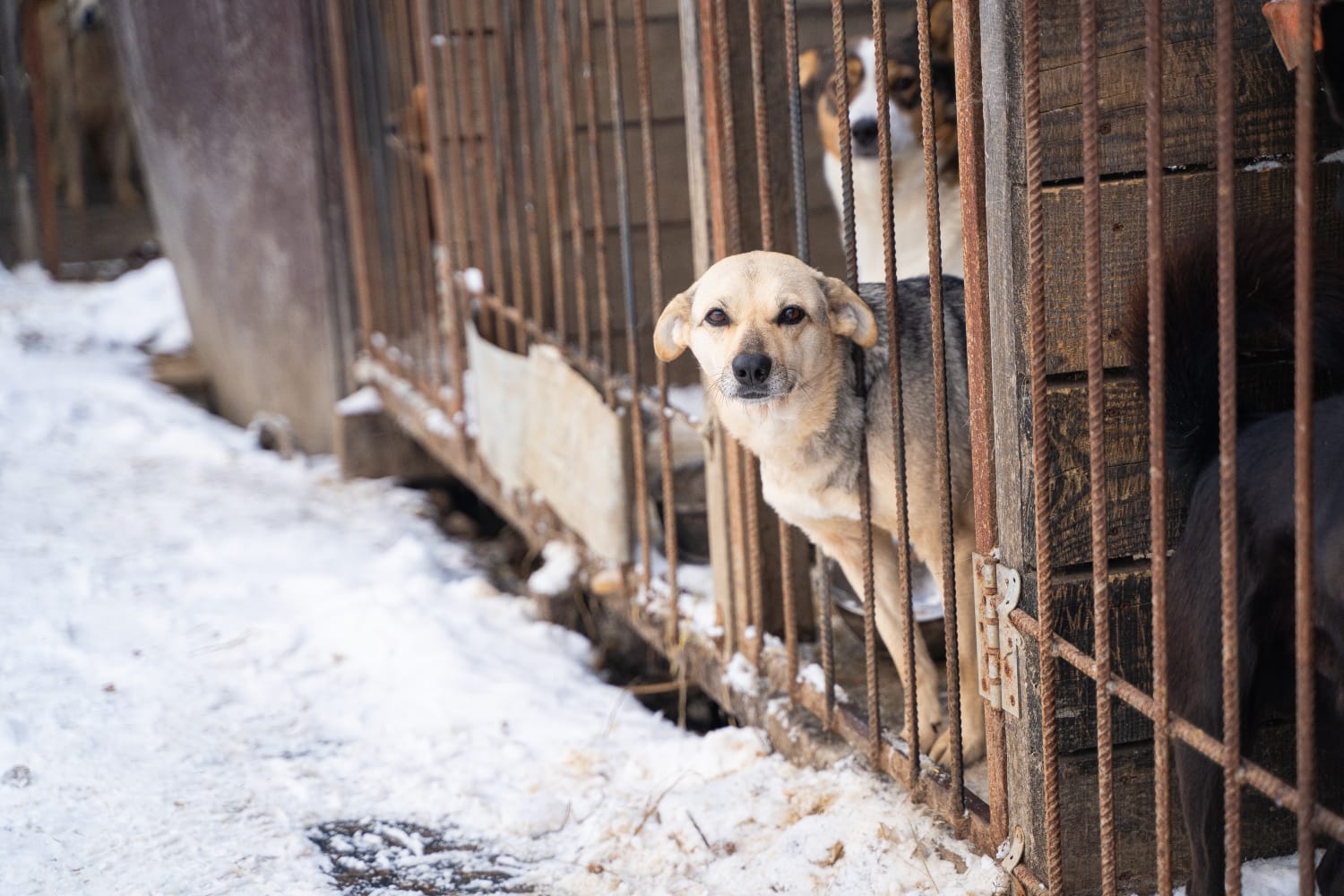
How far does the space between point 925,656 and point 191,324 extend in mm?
6012

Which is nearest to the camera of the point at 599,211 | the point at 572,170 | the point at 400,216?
the point at 599,211

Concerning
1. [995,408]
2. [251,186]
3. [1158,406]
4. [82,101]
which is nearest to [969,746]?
[995,408]

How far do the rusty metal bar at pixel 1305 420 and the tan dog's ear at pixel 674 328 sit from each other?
1.44 meters

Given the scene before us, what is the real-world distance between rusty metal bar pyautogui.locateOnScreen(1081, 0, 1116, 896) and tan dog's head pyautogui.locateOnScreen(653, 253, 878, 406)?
73 centimetres

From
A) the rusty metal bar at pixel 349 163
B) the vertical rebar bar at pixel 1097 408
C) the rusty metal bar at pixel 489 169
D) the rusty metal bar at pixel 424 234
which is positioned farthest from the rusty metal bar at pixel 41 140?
the vertical rebar bar at pixel 1097 408

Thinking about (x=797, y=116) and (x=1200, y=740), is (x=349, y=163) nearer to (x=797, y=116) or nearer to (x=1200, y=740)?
(x=797, y=116)

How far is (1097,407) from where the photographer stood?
1800mm

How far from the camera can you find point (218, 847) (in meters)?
2.79

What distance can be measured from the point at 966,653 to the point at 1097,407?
103cm

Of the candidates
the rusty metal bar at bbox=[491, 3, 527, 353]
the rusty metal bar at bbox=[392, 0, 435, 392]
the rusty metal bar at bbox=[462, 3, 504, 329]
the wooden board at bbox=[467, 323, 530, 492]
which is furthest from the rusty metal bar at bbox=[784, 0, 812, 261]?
the rusty metal bar at bbox=[392, 0, 435, 392]

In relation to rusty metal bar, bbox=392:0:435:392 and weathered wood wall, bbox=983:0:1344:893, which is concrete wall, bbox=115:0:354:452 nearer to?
rusty metal bar, bbox=392:0:435:392

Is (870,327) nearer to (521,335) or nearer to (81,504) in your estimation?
(521,335)

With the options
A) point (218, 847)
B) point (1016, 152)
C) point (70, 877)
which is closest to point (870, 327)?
point (1016, 152)

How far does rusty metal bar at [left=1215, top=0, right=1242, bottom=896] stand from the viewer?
1.46m
